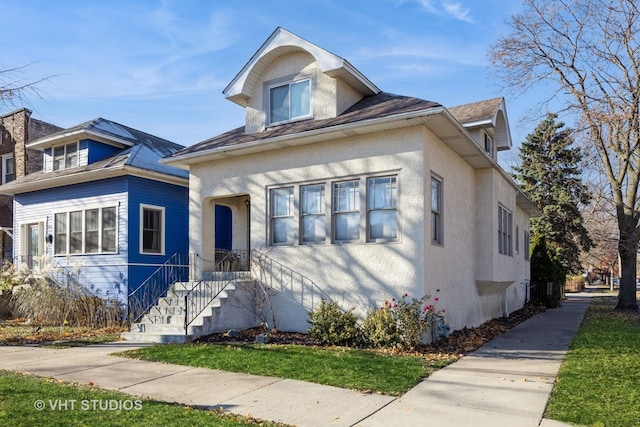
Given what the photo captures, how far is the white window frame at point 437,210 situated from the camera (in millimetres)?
11023

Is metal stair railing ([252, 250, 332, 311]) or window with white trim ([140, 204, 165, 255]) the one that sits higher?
Result: window with white trim ([140, 204, 165, 255])

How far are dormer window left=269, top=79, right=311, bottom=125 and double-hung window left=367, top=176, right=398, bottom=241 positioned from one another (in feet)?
9.32

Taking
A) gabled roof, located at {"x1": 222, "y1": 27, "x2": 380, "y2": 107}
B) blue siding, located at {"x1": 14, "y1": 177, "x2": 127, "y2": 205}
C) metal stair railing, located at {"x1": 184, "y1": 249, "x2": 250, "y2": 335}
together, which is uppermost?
gabled roof, located at {"x1": 222, "y1": 27, "x2": 380, "y2": 107}

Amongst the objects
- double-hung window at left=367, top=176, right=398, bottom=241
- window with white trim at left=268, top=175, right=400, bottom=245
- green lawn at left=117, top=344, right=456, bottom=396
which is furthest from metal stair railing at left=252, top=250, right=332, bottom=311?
double-hung window at left=367, top=176, right=398, bottom=241

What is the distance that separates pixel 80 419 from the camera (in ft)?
17.9

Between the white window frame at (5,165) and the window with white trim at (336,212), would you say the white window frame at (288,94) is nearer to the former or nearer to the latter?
the window with white trim at (336,212)

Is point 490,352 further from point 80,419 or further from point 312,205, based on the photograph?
point 80,419

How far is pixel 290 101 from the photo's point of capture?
12.9m

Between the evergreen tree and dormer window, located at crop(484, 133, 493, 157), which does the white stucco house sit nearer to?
dormer window, located at crop(484, 133, 493, 157)

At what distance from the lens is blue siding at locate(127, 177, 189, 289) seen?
52.9 ft

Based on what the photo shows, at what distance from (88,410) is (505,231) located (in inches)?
528

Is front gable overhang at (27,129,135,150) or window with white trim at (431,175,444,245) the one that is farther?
front gable overhang at (27,129,135,150)

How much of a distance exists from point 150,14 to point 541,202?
2768 cm

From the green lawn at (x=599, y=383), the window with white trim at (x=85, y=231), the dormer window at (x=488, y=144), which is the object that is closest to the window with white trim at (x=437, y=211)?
the green lawn at (x=599, y=383)
